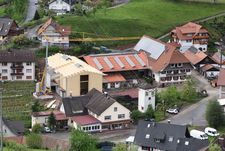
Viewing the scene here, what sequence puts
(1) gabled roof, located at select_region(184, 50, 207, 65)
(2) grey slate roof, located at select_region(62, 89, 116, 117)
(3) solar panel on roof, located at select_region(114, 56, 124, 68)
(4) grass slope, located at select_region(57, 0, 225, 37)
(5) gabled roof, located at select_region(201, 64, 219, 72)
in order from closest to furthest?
1. (2) grey slate roof, located at select_region(62, 89, 116, 117)
2. (3) solar panel on roof, located at select_region(114, 56, 124, 68)
3. (5) gabled roof, located at select_region(201, 64, 219, 72)
4. (1) gabled roof, located at select_region(184, 50, 207, 65)
5. (4) grass slope, located at select_region(57, 0, 225, 37)

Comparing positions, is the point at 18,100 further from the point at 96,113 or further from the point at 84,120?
the point at 96,113

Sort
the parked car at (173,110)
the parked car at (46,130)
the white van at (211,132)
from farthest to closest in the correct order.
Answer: the parked car at (173,110) < the parked car at (46,130) < the white van at (211,132)

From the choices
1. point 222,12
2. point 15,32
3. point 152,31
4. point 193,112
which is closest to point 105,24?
point 152,31

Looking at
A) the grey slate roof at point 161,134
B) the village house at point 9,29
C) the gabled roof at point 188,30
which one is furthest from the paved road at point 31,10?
the grey slate roof at point 161,134

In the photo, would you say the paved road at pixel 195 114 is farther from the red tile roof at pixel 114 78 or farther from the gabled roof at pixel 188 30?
the gabled roof at pixel 188 30

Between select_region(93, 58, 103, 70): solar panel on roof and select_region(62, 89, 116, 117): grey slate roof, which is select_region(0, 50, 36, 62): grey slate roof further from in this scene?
select_region(62, 89, 116, 117): grey slate roof

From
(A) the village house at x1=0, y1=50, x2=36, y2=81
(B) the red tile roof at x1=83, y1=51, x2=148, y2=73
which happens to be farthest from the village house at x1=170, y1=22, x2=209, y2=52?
(A) the village house at x1=0, y1=50, x2=36, y2=81
